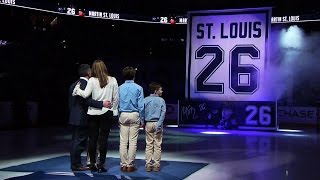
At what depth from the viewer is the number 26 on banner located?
57.1 ft

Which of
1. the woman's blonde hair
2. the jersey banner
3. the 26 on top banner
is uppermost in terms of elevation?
the 26 on top banner

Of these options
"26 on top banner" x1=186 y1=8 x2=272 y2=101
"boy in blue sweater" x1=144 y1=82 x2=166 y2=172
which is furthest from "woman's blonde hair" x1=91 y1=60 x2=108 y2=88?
"26 on top banner" x1=186 y1=8 x2=272 y2=101

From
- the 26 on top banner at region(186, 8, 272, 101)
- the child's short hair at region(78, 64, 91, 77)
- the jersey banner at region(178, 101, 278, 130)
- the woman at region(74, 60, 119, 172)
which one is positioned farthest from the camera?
the 26 on top banner at region(186, 8, 272, 101)

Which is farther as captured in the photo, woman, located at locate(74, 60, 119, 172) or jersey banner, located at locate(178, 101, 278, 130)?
jersey banner, located at locate(178, 101, 278, 130)

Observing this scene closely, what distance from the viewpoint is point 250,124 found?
1744 centimetres

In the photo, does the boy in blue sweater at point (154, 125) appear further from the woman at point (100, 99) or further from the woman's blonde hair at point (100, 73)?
the woman's blonde hair at point (100, 73)

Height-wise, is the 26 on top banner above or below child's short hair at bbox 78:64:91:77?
above

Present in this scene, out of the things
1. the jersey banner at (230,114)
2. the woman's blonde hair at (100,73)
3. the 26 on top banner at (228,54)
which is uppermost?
the 26 on top banner at (228,54)

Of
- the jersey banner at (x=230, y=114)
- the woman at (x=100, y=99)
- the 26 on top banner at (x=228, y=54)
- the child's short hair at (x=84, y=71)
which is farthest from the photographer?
the 26 on top banner at (x=228, y=54)

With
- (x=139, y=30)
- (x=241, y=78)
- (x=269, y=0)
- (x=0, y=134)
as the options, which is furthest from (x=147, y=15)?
(x=0, y=134)

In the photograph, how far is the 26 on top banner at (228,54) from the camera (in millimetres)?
17406

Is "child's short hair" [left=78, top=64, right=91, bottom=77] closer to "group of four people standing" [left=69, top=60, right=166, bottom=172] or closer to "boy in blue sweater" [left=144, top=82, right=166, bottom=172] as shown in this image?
"group of four people standing" [left=69, top=60, right=166, bottom=172]

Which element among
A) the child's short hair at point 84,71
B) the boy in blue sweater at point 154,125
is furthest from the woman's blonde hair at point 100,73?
the boy in blue sweater at point 154,125

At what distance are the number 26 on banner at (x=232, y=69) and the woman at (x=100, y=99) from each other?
11.1 meters
